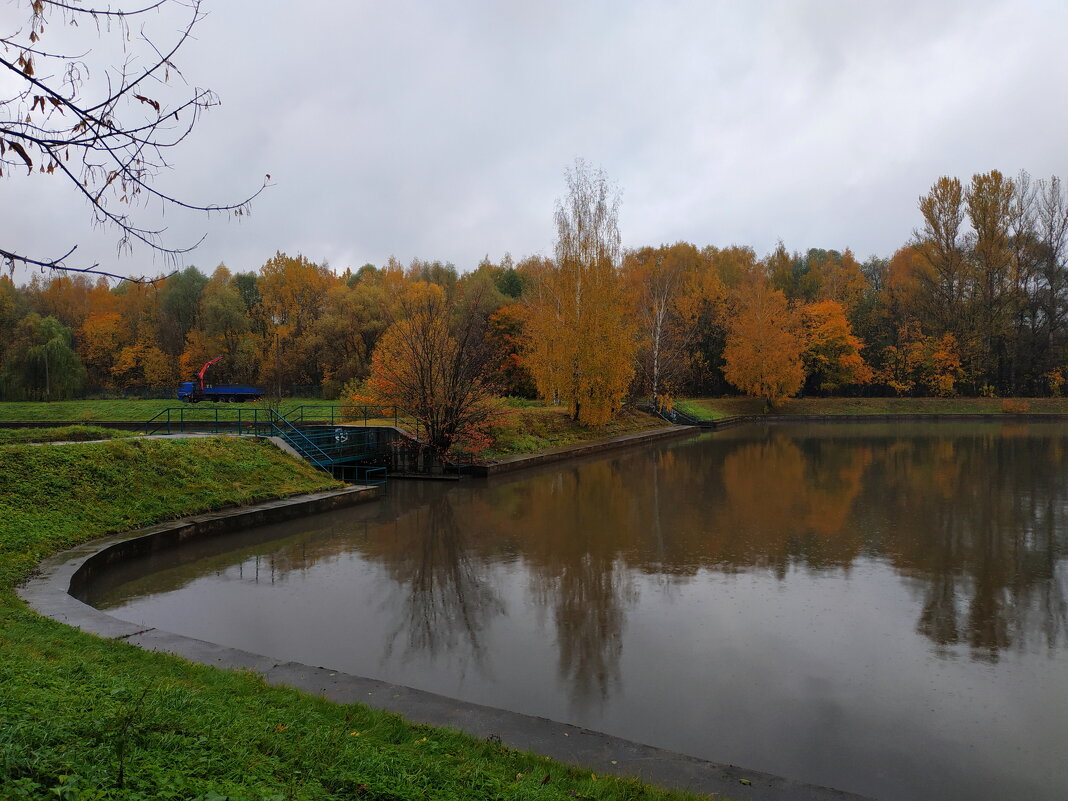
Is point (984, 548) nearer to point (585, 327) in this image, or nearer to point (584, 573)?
point (584, 573)

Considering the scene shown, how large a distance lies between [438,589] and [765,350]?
130 feet

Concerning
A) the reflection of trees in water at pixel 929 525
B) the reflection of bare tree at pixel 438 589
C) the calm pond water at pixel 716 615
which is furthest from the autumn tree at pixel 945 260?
the reflection of bare tree at pixel 438 589

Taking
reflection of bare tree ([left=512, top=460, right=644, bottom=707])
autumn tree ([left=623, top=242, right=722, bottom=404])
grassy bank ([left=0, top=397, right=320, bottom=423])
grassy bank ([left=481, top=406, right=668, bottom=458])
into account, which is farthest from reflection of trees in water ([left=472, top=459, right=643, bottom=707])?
autumn tree ([left=623, top=242, right=722, bottom=404])

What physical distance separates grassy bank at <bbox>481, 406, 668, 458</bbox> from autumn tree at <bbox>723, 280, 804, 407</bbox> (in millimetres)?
15216

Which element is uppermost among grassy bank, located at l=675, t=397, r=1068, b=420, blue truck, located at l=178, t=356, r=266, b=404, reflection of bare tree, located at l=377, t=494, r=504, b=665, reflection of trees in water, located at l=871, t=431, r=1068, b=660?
blue truck, located at l=178, t=356, r=266, b=404

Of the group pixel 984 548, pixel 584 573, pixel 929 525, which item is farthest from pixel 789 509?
pixel 584 573

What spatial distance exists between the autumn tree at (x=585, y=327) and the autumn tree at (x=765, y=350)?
18.7 m

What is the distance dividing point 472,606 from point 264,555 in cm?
409

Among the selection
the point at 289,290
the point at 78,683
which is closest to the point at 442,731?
the point at 78,683

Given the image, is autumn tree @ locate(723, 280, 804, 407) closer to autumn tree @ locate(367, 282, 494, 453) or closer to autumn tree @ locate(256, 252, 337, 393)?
autumn tree @ locate(256, 252, 337, 393)

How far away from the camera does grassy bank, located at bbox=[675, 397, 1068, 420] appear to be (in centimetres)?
4456

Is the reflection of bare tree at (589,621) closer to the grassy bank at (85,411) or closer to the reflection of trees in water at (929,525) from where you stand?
the reflection of trees in water at (929,525)

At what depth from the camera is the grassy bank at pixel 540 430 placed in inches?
858

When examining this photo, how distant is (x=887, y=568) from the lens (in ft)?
28.3
